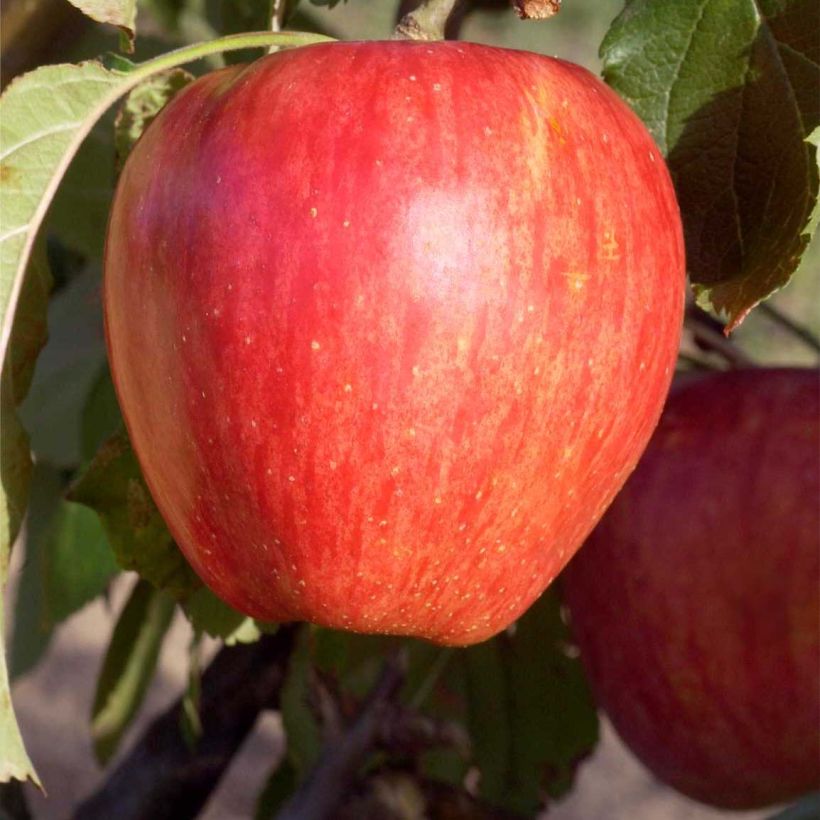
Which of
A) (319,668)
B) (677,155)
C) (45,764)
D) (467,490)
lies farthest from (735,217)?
(45,764)

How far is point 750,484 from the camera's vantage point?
2.74ft

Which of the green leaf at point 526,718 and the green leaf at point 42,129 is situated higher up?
the green leaf at point 42,129

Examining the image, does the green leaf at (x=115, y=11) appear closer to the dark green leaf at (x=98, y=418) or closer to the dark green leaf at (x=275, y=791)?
the dark green leaf at (x=98, y=418)

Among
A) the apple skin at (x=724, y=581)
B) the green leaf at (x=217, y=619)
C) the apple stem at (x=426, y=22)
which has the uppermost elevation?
the apple stem at (x=426, y=22)

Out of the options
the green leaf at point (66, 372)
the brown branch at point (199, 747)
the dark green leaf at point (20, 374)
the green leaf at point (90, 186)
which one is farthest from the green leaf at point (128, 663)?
the dark green leaf at point (20, 374)

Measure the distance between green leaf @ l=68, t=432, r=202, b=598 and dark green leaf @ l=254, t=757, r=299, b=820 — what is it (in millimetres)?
549

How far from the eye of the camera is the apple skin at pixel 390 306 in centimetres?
50

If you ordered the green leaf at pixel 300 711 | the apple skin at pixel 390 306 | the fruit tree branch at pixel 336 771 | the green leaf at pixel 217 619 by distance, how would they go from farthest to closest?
the green leaf at pixel 300 711, the fruit tree branch at pixel 336 771, the green leaf at pixel 217 619, the apple skin at pixel 390 306

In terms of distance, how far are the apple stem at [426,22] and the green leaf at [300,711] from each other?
20.0 inches

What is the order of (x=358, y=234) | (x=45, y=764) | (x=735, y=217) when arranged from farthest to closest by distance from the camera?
(x=45, y=764)
(x=735, y=217)
(x=358, y=234)

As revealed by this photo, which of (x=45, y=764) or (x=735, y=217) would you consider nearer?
(x=735, y=217)

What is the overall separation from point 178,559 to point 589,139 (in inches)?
11.9

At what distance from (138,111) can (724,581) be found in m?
0.43

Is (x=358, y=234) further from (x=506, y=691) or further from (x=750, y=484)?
(x=506, y=691)
